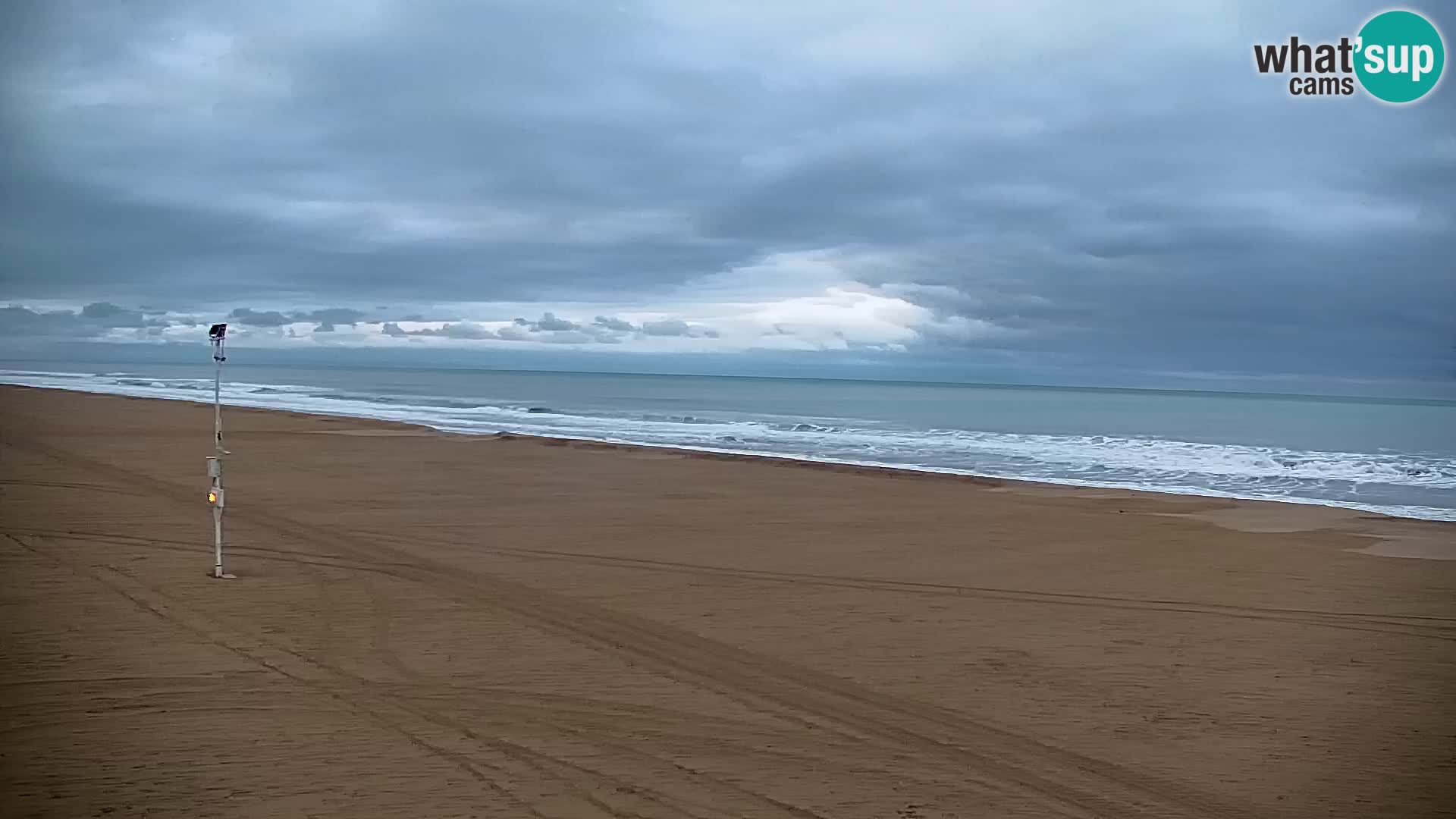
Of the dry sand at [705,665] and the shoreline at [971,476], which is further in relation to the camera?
the shoreline at [971,476]

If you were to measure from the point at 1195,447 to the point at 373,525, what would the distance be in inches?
1252

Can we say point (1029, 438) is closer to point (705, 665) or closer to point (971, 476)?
point (971, 476)

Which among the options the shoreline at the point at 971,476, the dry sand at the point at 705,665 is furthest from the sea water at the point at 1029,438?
the dry sand at the point at 705,665

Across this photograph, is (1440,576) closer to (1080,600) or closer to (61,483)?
(1080,600)

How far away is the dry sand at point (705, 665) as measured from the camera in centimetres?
517

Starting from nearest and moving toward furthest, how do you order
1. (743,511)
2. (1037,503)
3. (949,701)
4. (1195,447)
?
1. (949,701)
2. (743,511)
3. (1037,503)
4. (1195,447)

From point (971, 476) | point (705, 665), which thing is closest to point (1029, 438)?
point (971, 476)

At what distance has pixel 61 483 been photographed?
15.5 m

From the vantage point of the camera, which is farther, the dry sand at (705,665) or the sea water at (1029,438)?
the sea water at (1029,438)

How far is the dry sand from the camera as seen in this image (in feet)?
17.0

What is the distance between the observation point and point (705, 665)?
721 cm

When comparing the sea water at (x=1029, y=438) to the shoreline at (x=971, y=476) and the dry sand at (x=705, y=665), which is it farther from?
the dry sand at (x=705, y=665)

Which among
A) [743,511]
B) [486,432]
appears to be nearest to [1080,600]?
[743,511]

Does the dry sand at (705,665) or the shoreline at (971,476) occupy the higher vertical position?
the shoreline at (971,476)
